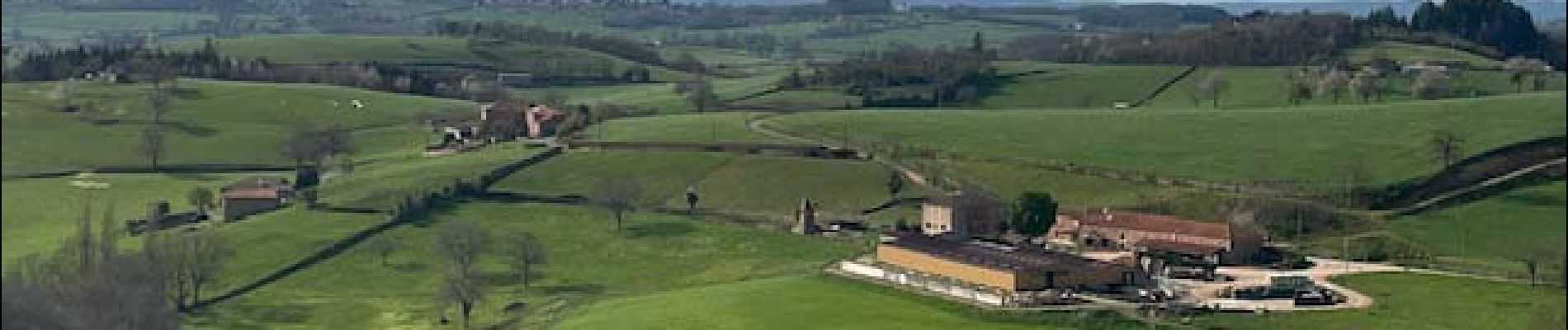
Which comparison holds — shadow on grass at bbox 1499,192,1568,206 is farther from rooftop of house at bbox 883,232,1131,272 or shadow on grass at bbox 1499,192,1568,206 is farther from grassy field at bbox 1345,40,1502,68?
grassy field at bbox 1345,40,1502,68

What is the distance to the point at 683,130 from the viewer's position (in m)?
131

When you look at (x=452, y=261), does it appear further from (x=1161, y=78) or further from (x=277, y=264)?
(x=1161, y=78)

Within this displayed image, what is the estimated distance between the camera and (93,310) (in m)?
42.4

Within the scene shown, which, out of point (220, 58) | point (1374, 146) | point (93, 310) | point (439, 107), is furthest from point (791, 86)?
point (93, 310)

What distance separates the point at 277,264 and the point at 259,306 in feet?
26.8

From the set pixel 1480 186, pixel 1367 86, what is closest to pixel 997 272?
pixel 1480 186

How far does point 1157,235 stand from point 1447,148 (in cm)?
2215

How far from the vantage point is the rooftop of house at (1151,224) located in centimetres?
8804

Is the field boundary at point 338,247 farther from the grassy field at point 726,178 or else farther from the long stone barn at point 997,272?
the long stone barn at point 997,272

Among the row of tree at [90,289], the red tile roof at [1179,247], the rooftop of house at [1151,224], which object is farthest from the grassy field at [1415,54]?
the row of tree at [90,289]

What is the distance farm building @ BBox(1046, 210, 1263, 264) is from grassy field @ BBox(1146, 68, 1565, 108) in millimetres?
49204

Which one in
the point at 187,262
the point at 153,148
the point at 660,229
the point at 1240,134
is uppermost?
the point at 1240,134

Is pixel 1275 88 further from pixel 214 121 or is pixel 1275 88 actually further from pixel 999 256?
pixel 214 121

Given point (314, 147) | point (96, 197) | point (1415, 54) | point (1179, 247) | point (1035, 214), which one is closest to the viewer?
point (1179, 247)
